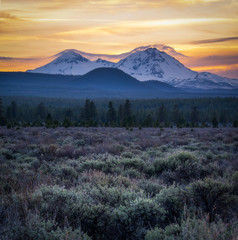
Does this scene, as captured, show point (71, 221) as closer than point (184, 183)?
Yes

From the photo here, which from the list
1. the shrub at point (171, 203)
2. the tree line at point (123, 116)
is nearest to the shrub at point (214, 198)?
the shrub at point (171, 203)

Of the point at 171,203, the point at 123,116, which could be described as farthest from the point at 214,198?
the point at 123,116

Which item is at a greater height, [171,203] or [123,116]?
[171,203]

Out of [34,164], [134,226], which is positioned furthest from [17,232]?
[34,164]

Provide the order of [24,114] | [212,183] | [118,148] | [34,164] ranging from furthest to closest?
[24,114] < [118,148] < [34,164] < [212,183]

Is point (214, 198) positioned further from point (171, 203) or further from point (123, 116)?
point (123, 116)

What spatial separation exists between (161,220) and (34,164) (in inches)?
218

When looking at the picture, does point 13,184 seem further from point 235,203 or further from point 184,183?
point 235,203

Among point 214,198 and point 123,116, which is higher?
point 214,198

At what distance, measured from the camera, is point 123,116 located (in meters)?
62.8

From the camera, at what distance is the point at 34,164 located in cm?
814

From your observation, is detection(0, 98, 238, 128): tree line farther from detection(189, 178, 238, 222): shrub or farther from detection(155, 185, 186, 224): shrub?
detection(189, 178, 238, 222): shrub

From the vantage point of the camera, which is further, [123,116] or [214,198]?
[123,116]

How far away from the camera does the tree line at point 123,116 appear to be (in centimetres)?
4475
